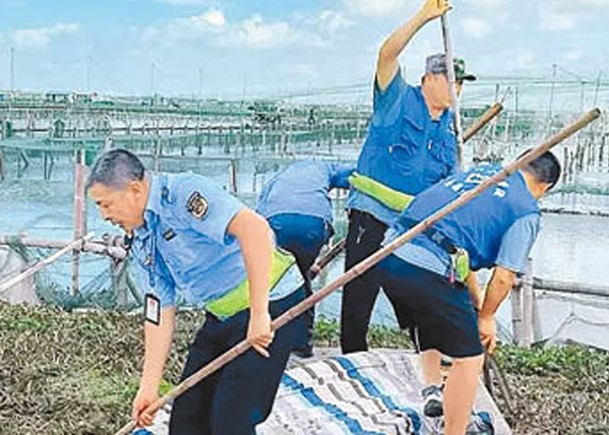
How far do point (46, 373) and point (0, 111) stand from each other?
85.2 ft

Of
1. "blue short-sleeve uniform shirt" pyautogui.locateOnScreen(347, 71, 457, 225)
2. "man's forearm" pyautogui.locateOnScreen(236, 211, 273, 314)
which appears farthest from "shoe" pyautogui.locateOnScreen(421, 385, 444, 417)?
"man's forearm" pyautogui.locateOnScreen(236, 211, 273, 314)

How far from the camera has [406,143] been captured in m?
3.36

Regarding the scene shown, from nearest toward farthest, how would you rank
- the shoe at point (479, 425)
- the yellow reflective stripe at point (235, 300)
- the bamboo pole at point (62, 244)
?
the yellow reflective stripe at point (235, 300)
the shoe at point (479, 425)
the bamboo pole at point (62, 244)

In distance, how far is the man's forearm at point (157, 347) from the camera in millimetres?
2502

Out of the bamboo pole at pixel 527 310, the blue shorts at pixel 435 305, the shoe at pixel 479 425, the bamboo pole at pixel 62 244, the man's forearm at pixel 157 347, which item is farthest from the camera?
the bamboo pole at pixel 62 244

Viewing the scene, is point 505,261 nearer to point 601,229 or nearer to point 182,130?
point 601,229

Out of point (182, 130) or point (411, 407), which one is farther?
point (182, 130)

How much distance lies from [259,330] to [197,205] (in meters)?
0.34

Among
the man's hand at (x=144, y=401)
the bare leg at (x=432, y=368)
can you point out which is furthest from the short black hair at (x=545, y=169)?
the man's hand at (x=144, y=401)

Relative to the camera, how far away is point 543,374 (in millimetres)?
4668

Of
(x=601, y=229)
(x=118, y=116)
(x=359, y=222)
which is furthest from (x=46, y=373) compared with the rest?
(x=118, y=116)

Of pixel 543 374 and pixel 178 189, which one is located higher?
pixel 178 189

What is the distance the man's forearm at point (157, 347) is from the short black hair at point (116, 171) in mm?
464

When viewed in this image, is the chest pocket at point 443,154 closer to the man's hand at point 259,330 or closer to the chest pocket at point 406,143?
the chest pocket at point 406,143
